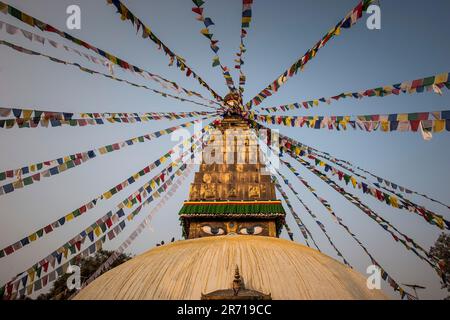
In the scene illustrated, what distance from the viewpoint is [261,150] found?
41.5 feet

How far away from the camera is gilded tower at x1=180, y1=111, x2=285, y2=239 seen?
1002 cm

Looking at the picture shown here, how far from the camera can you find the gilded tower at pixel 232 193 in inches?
395

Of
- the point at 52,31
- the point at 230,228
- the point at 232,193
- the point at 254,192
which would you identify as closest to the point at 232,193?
the point at 232,193

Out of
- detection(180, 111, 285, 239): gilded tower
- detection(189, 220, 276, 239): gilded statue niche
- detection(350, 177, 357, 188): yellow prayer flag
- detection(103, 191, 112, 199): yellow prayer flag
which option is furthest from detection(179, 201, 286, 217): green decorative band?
detection(350, 177, 357, 188): yellow prayer flag

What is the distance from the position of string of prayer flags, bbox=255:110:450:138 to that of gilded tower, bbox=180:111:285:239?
11.8 feet

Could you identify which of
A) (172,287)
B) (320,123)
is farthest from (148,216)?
(320,123)

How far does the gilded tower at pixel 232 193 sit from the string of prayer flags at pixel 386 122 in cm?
359

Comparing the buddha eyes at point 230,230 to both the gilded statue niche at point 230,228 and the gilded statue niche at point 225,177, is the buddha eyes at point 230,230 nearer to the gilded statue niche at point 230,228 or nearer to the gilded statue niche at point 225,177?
the gilded statue niche at point 230,228

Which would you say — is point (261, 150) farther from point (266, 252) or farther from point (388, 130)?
point (388, 130)

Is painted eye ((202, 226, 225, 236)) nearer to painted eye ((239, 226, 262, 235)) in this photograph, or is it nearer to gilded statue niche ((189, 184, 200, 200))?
painted eye ((239, 226, 262, 235))

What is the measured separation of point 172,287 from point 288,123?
420 centimetres

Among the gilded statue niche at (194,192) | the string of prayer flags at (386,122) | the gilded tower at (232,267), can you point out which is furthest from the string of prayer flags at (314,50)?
the gilded statue niche at (194,192)

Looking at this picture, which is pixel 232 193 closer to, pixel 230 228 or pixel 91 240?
pixel 230 228
